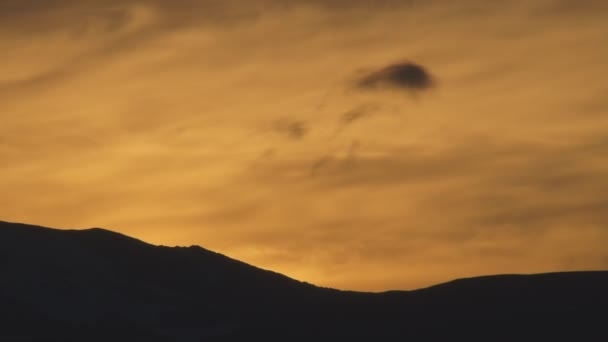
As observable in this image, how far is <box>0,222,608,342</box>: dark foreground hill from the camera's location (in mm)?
90875

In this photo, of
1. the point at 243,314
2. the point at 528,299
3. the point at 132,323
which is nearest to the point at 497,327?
the point at 528,299

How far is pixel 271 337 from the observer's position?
92.1m

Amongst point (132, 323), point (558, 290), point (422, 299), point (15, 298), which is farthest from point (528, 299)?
point (15, 298)

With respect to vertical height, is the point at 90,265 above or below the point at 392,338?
above

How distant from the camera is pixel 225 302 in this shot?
4097 inches

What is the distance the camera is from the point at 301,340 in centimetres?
9131

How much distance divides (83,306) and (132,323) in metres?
4.53

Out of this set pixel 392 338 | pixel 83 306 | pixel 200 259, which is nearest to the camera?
pixel 392 338

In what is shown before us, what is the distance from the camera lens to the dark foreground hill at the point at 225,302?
9088cm

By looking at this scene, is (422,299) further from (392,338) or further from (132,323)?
(132,323)

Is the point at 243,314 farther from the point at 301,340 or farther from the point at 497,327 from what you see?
the point at 497,327

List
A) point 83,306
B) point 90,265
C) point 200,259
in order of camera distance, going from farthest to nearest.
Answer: point 200,259 < point 90,265 < point 83,306

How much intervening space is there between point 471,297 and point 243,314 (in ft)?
62.1

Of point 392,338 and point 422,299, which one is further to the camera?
point 422,299
